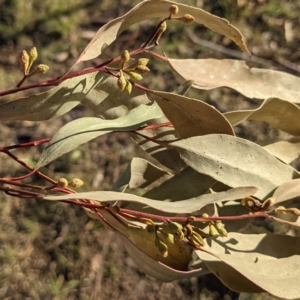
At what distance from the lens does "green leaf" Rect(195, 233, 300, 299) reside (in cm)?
108

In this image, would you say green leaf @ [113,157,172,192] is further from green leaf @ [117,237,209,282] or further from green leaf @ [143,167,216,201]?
green leaf @ [117,237,209,282]

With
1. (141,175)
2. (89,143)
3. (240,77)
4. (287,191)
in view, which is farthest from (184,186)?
(89,143)

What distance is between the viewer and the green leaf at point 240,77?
4.25 ft

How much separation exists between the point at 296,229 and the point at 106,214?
97 centimetres

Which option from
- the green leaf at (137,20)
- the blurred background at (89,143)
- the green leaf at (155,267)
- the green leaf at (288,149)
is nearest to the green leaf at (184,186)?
the green leaf at (155,267)

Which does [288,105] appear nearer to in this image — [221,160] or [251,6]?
[221,160]

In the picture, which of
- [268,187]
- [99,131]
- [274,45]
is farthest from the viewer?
[274,45]

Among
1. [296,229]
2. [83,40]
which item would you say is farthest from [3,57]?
[296,229]

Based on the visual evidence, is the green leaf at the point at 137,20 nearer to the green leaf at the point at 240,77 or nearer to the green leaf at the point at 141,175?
the green leaf at the point at 240,77

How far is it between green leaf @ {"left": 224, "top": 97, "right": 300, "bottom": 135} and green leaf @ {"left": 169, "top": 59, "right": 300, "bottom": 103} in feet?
0.19

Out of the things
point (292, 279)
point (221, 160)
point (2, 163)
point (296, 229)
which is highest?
point (221, 160)

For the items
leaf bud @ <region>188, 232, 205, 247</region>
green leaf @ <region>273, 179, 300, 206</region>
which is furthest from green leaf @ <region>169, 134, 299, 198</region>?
leaf bud @ <region>188, 232, 205, 247</region>

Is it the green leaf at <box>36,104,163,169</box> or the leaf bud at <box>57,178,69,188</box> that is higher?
the green leaf at <box>36,104,163,169</box>

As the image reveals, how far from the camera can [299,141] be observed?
1.34 metres
